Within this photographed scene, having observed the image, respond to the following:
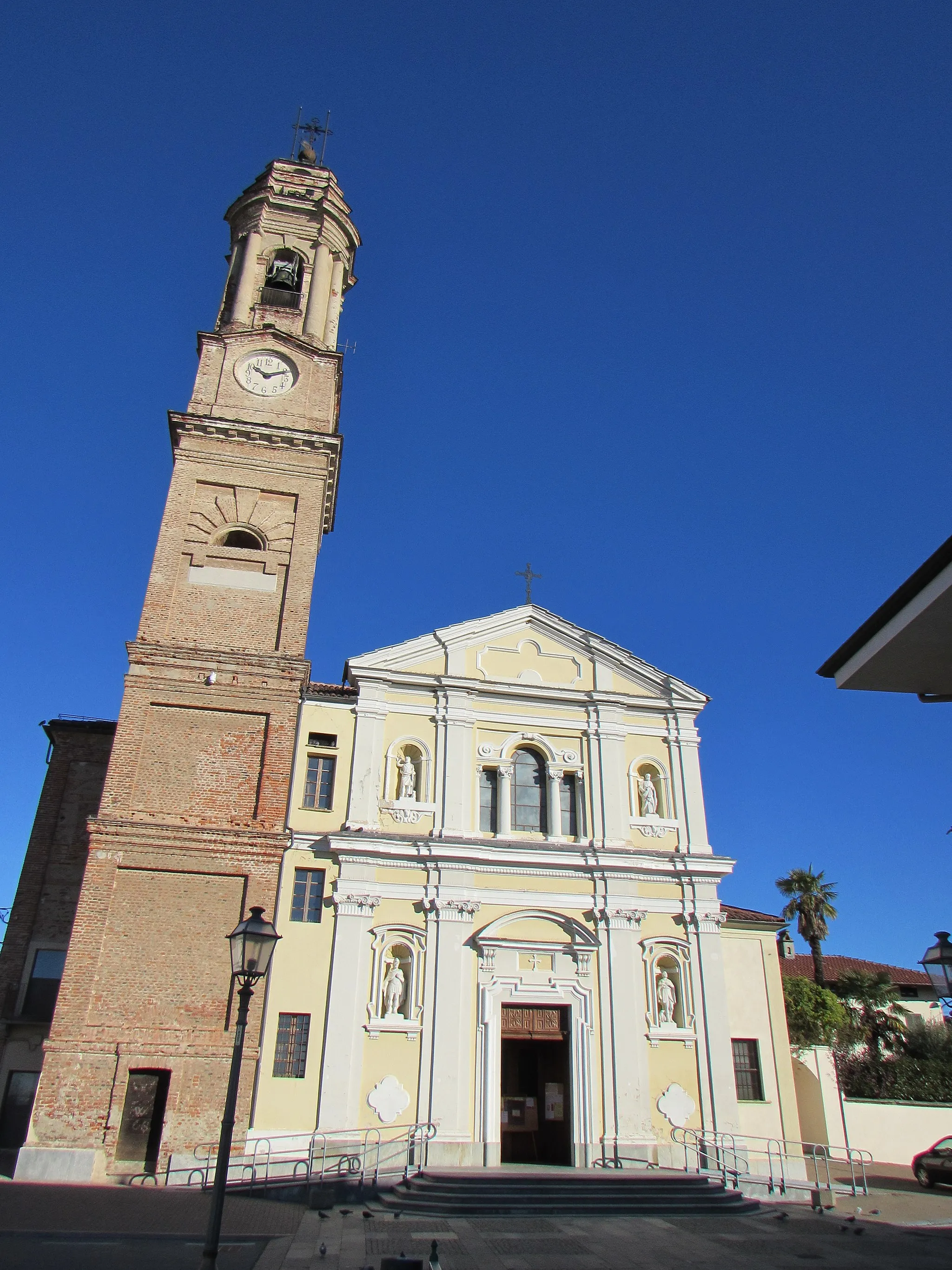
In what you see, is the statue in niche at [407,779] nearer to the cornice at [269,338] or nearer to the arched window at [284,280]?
the cornice at [269,338]

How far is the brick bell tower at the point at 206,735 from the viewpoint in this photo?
55.5 ft

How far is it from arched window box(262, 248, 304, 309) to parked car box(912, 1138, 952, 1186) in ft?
95.7

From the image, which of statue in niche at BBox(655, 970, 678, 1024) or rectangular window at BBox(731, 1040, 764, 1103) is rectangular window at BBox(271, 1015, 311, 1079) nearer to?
statue in niche at BBox(655, 970, 678, 1024)

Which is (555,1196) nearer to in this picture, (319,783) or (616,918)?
(616,918)

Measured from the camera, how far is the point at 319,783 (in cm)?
2109

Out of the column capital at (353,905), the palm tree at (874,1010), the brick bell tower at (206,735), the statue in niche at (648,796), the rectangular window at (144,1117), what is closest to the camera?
the rectangular window at (144,1117)

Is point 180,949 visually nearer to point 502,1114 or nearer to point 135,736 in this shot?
point 135,736

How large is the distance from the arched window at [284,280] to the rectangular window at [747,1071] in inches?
950

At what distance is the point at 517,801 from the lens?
22406mm

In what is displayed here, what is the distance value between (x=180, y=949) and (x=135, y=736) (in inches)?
189

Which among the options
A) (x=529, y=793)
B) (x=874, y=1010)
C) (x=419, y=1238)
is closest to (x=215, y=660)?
(x=529, y=793)

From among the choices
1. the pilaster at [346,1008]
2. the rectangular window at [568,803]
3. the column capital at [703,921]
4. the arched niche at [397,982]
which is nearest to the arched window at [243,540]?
the pilaster at [346,1008]

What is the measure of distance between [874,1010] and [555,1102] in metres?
19.0

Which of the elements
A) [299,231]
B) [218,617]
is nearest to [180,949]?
[218,617]
